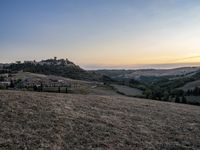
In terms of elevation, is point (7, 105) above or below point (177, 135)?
above

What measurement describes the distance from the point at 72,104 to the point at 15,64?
183172 mm

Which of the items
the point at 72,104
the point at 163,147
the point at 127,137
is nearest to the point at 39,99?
the point at 72,104

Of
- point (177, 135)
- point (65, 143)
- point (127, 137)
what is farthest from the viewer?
point (177, 135)

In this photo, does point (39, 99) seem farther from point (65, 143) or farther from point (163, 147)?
point (163, 147)

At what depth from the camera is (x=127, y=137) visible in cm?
1373

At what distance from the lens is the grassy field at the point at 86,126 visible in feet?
40.4

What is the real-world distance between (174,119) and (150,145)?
6.09 metres

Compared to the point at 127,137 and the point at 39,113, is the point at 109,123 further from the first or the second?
the point at 39,113

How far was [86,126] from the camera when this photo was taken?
1470 centimetres

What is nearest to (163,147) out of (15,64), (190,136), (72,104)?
(190,136)

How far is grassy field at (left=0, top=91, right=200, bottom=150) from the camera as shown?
1231cm

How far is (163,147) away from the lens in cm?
1291

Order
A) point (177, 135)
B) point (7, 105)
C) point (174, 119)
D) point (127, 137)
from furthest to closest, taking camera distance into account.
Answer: point (174, 119) → point (7, 105) → point (177, 135) → point (127, 137)

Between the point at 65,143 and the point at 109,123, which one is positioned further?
the point at 109,123
